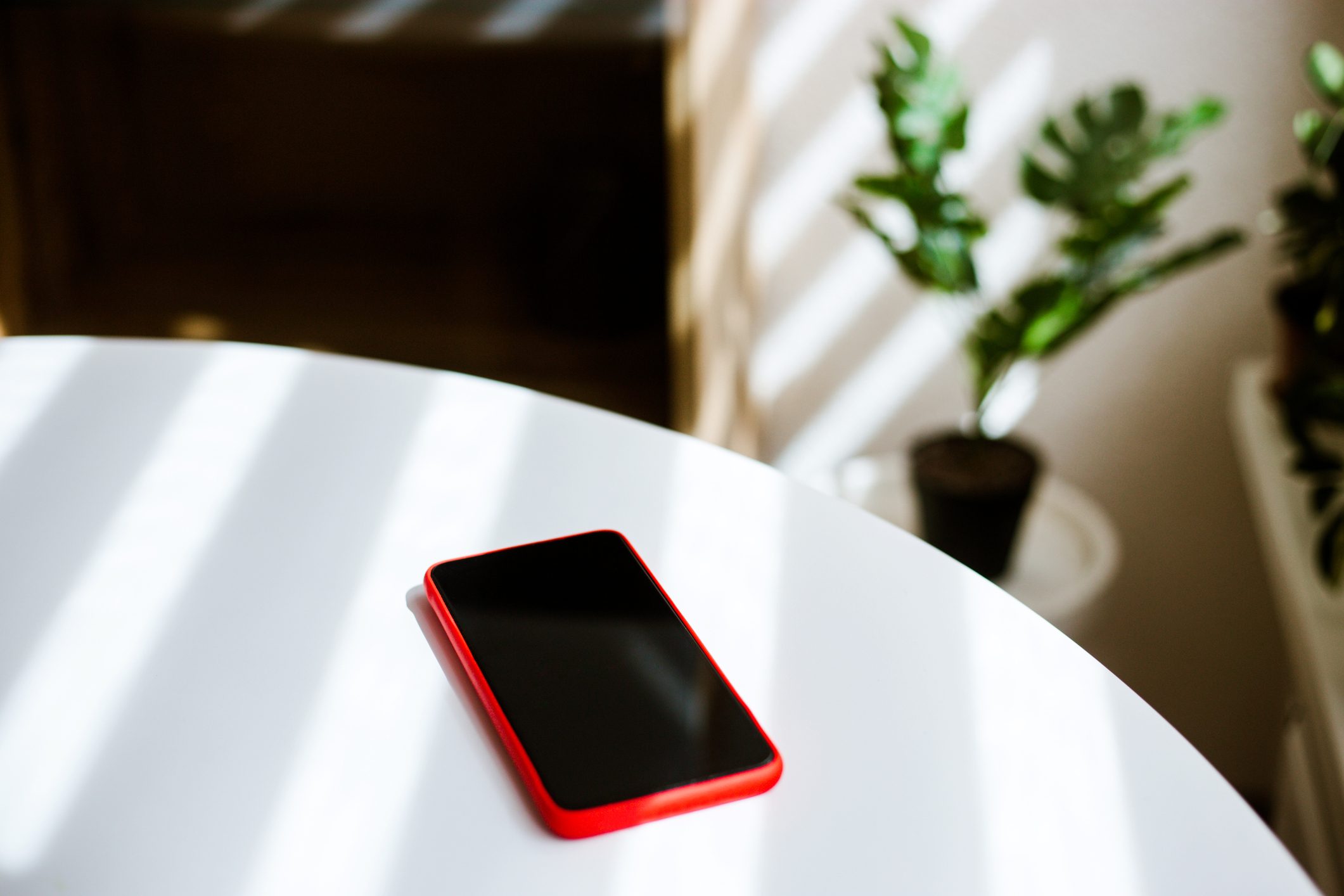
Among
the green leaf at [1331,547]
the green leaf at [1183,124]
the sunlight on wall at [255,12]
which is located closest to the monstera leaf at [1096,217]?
the green leaf at [1183,124]

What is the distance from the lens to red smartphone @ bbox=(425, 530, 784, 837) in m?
0.34

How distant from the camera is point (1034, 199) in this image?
1021 mm

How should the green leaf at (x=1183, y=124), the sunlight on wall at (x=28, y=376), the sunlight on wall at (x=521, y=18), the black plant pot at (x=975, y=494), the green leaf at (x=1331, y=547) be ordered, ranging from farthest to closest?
the sunlight on wall at (x=521, y=18)
the black plant pot at (x=975, y=494)
the green leaf at (x=1183, y=124)
the green leaf at (x=1331, y=547)
the sunlight on wall at (x=28, y=376)

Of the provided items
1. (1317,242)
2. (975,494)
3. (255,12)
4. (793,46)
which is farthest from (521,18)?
(1317,242)

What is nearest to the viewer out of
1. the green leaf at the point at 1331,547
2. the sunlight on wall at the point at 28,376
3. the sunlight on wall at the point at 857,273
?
the sunlight on wall at the point at 28,376

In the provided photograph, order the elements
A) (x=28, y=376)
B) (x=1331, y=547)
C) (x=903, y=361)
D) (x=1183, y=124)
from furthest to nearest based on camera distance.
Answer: (x=903, y=361) → (x=1183, y=124) → (x=1331, y=547) → (x=28, y=376)

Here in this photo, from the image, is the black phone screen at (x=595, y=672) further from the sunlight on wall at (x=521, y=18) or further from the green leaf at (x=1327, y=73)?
the sunlight on wall at (x=521, y=18)

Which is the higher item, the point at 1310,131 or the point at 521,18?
the point at 1310,131

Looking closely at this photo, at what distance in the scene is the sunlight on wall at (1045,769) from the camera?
316 mm

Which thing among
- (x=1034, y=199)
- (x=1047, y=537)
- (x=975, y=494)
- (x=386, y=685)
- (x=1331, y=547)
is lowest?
(x=1047, y=537)

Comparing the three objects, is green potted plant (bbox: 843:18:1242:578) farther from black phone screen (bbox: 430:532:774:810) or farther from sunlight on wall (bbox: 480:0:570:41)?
sunlight on wall (bbox: 480:0:570:41)

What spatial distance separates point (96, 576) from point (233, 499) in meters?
0.06

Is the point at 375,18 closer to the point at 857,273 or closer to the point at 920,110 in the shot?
the point at 857,273

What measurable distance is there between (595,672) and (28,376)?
12.0 inches
